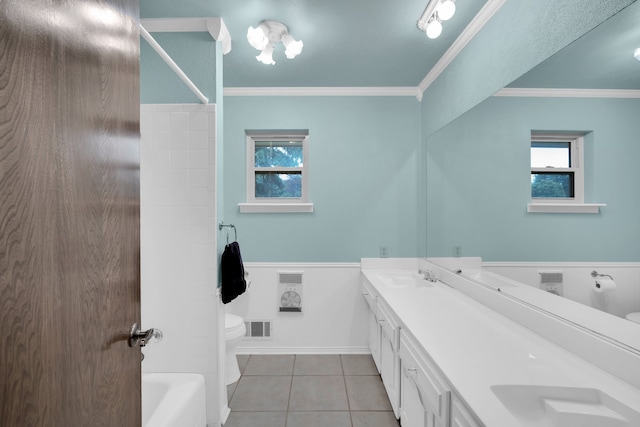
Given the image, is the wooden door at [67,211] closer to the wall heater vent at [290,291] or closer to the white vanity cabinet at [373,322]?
the white vanity cabinet at [373,322]

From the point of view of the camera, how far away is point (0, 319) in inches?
18.2

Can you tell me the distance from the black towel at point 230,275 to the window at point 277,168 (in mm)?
1014

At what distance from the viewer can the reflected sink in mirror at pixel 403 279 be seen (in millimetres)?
2379

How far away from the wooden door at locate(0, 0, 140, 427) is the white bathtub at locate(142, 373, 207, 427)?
17.8 inches

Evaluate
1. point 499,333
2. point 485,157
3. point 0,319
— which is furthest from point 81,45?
point 485,157

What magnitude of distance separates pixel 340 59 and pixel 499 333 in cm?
206

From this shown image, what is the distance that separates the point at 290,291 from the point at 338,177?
1.15 metres

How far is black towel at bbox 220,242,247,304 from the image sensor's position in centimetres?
188

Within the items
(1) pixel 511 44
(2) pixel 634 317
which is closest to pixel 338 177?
(1) pixel 511 44

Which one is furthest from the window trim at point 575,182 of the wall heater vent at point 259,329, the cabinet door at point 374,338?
the wall heater vent at point 259,329

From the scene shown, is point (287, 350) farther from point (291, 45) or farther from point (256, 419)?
point (291, 45)

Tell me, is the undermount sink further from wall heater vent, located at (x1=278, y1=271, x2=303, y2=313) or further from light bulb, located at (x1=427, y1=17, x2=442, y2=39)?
wall heater vent, located at (x1=278, y1=271, x2=303, y2=313)

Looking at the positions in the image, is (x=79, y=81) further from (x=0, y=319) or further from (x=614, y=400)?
(x=614, y=400)

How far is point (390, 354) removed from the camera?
6.51 ft
